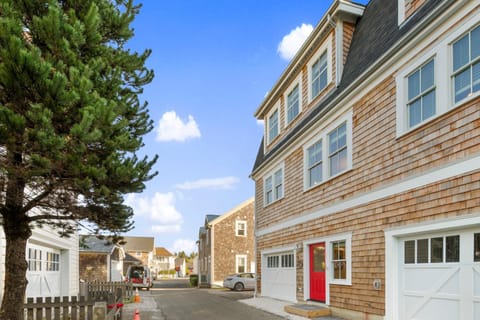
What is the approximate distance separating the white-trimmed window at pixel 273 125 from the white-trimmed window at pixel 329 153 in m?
4.76

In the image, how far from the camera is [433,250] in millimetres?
8406

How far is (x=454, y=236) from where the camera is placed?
25.9 ft

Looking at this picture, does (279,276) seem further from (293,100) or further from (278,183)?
(293,100)

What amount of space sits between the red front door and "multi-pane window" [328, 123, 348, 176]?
254 centimetres

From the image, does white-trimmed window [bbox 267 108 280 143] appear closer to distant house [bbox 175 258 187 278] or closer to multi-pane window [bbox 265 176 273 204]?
multi-pane window [bbox 265 176 273 204]

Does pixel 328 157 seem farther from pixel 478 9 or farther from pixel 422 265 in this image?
pixel 478 9

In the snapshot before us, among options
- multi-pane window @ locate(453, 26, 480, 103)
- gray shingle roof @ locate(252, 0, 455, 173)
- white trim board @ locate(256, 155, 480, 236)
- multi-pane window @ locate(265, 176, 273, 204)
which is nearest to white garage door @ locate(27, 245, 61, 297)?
white trim board @ locate(256, 155, 480, 236)

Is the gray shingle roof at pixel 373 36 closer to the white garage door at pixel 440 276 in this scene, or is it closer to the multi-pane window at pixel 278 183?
the multi-pane window at pixel 278 183

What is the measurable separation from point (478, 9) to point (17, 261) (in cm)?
917

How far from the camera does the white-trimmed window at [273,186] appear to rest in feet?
60.8

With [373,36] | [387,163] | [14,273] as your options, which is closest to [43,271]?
[14,273]

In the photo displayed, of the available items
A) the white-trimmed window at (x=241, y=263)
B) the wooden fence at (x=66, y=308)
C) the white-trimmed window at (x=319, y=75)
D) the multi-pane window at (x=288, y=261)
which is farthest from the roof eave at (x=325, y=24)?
the white-trimmed window at (x=241, y=263)

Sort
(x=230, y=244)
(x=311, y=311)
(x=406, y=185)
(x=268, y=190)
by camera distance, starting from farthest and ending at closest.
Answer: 1. (x=230, y=244)
2. (x=268, y=190)
3. (x=311, y=311)
4. (x=406, y=185)

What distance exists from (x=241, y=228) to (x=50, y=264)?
77.6 ft
